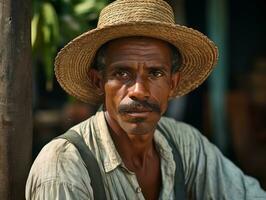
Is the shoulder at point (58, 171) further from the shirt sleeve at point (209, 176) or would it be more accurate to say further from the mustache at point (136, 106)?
the shirt sleeve at point (209, 176)

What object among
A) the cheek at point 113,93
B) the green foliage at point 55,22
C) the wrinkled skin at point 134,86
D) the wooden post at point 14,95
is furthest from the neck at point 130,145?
the green foliage at point 55,22

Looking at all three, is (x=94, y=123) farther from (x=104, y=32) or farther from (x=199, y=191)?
(x=199, y=191)

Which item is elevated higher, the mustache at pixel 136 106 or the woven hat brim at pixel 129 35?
the woven hat brim at pixel 129 35

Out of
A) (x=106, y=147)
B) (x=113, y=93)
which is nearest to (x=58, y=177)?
(x=106, y=147)

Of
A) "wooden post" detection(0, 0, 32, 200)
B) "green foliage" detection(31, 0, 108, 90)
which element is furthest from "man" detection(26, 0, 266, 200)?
"green foliage" detection(31, 0, 108, 90)

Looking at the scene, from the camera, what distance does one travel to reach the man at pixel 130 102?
9.21ft

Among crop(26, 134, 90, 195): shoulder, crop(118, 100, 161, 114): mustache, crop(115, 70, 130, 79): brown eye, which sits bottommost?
crop(26, 134, 90, 195): shoulder

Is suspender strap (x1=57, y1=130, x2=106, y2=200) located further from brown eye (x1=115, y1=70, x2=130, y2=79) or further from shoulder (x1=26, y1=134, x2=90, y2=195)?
brown eye (x1=115, y1=70, x2=130, y2=79)

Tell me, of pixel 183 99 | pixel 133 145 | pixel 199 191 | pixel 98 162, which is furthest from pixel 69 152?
pixel 183 99

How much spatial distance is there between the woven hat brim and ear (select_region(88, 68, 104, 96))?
0.03 m

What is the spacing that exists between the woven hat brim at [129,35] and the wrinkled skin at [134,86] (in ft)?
0.19

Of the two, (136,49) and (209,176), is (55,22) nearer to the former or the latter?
(136,49)

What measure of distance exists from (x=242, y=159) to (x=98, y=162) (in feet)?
13.6

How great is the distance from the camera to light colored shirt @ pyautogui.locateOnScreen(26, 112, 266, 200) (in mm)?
2730
